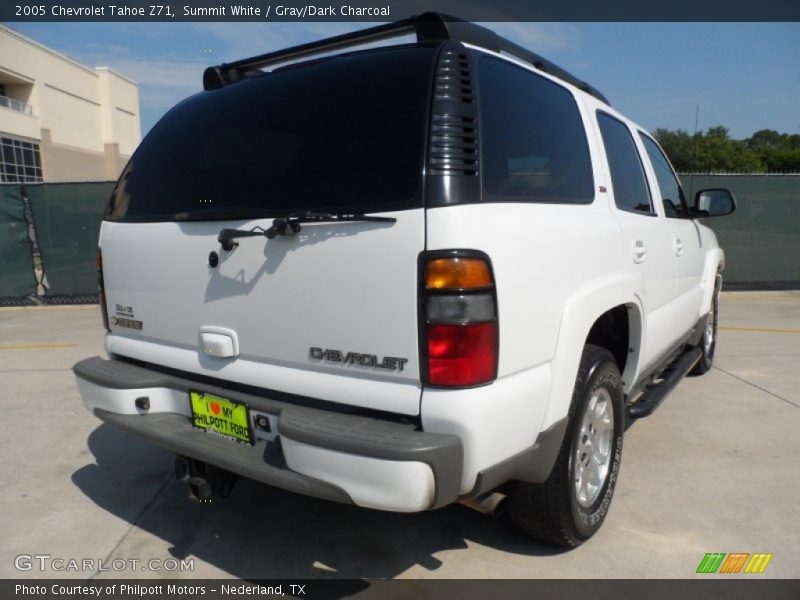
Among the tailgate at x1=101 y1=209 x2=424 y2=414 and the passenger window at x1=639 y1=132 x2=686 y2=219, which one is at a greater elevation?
the passenger window at x1=639 y1=132 x2=686 y2=219

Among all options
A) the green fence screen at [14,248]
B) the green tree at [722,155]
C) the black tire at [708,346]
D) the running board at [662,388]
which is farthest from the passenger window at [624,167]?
the green tree at [722,155]

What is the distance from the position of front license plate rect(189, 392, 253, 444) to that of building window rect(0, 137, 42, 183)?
41.4 m

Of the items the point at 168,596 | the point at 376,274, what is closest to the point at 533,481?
the point at 376,274

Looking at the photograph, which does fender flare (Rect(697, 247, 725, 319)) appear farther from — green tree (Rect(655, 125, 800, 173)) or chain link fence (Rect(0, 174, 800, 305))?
green tree (Rect(655, 125, 800, 173))

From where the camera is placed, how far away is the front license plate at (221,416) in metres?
2.36

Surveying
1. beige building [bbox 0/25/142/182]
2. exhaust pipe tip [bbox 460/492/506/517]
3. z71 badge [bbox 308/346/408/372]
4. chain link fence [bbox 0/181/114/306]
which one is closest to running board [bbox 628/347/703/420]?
exhaust pipe tip [bbox 460/492/506/517]

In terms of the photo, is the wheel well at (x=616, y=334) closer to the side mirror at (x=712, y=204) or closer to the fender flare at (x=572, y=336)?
the fender flare at (x=572, y=336)

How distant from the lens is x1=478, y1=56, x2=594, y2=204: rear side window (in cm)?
216

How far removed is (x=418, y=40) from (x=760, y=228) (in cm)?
969

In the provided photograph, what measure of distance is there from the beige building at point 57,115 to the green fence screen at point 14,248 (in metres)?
32.9

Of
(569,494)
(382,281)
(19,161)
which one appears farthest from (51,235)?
(19,161)

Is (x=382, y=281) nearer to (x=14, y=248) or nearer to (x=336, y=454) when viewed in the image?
(x=336, y=454)

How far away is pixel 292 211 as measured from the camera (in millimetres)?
2197

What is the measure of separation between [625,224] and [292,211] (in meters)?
1.70
